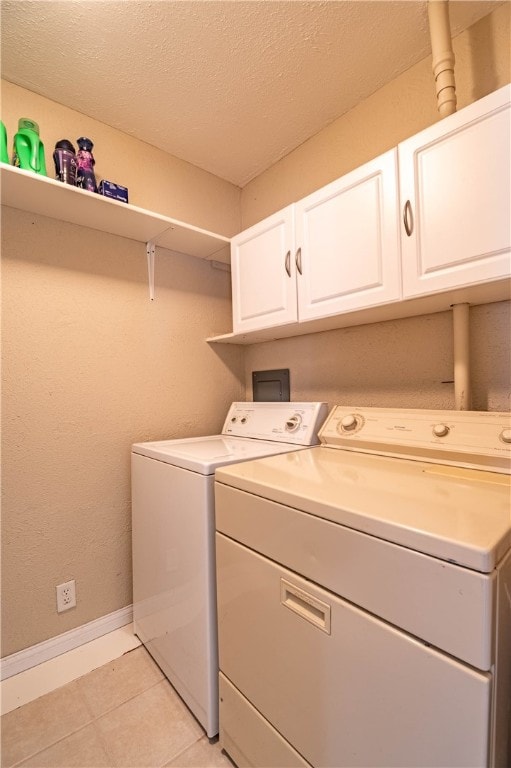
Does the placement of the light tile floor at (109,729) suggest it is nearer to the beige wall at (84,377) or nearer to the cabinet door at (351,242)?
the beige wall at (84,377)

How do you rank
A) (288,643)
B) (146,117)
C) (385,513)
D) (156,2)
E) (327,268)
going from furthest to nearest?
1. (146,117)
2. (327,268)
3. (156,2)
4. (288,643)
5. (385,513)

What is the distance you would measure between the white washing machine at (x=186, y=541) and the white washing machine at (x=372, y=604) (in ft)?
0.22

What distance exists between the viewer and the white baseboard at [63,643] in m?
1.37

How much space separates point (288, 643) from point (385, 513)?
46 centimetres

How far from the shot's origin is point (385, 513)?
2.30 ft

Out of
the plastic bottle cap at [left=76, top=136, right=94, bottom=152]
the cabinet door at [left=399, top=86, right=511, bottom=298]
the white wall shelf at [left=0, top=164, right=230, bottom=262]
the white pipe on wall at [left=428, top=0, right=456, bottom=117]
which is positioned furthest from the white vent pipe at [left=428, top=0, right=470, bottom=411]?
the plastic bottle cap at [left=76, top=136, right=94, bottom=152]

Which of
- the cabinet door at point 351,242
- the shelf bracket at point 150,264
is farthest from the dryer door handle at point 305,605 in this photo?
the shelf bracket at point 150,264

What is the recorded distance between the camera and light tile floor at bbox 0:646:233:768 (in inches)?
42.4

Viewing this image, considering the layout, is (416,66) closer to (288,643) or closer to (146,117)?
(146,117)

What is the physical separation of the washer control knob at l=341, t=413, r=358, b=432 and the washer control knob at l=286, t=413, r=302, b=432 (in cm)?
22

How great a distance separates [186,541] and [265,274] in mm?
1224

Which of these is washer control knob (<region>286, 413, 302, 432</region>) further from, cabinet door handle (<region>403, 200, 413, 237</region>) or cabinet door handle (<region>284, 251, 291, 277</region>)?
cabinet door handle (<region>403, 200, 413, 237</region>)

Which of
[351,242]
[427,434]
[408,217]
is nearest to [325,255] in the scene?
[351,242]

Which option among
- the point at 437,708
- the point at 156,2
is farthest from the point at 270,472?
the point at 156,2
